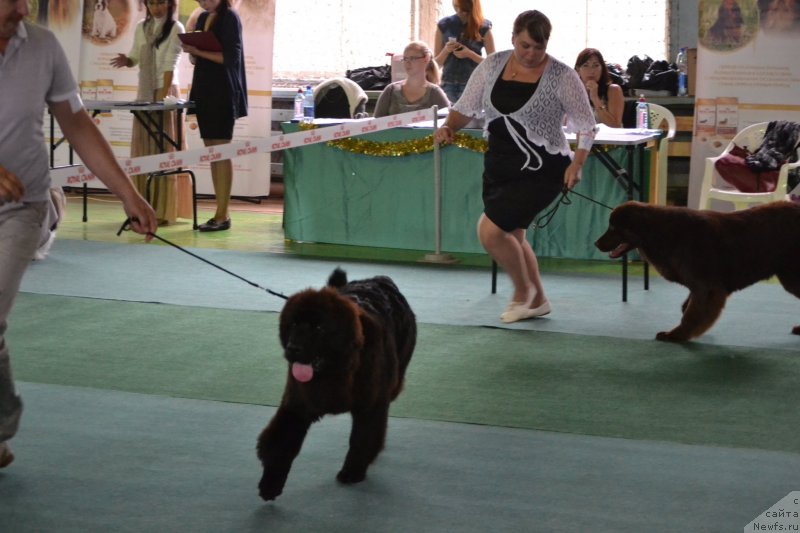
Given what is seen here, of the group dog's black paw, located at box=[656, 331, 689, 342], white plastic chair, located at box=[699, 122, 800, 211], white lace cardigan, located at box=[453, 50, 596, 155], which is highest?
white lace cardigan, located at box=[453, 50, 596, 155]

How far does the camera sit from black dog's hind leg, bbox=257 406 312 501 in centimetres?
338

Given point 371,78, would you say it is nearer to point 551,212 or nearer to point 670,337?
point 551,212

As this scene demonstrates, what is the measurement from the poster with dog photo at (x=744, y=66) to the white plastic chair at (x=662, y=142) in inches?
10.3

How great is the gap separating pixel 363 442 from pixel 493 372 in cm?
167

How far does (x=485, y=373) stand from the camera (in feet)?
16.8

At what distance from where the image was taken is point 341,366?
3193 millimetres

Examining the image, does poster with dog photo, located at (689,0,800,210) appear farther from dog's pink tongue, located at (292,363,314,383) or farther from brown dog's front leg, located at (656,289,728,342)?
dog's pink tongue, located at (292,363,314,383)

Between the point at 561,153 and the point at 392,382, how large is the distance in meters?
2.75

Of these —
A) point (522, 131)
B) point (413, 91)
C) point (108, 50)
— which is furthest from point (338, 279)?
point (108, 50)

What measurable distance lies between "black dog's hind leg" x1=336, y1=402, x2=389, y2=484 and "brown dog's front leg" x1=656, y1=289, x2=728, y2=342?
253cm

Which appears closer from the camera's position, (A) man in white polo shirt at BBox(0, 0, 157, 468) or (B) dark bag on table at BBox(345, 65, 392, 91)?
(A) man in white polo shirt at BBox(0, 0, 157, 468)

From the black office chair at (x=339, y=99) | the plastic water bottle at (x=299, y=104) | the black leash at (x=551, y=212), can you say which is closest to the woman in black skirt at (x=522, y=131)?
the black leash at (x=551, y=212)

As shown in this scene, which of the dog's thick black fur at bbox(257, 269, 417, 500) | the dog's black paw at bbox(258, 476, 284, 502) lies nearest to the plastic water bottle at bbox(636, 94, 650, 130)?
the dog's thick black fur at bbox(257, 269, 417, 500)

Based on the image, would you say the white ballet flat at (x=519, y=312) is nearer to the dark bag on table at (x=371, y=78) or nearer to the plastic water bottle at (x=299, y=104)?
the plastic water bottle at (x=299, y=104)
